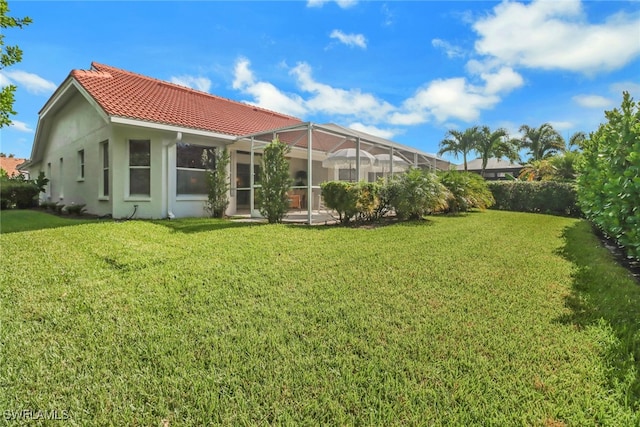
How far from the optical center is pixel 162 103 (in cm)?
1373

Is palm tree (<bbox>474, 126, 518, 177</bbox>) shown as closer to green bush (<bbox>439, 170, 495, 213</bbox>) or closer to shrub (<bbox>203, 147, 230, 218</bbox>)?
green bush (<bbox>439, 170, 495, 213</bbox>)

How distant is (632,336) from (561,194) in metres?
17.0

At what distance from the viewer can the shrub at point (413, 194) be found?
11125 mm

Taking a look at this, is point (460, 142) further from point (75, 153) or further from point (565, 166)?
point (75, 153)

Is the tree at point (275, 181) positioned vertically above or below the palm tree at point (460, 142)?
below

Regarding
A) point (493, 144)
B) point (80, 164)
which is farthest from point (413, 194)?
point (493, 144)

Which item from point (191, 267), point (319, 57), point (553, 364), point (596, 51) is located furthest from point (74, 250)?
point (596, 51)

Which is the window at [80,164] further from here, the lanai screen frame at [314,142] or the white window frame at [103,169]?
the lanai screen frame at [314,142]

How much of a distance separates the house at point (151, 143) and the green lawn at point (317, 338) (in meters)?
6.05

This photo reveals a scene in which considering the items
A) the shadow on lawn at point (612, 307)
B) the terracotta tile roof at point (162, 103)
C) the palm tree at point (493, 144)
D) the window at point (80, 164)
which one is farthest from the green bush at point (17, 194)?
the palm tree at point (493, 144)

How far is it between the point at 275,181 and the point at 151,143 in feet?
17.4

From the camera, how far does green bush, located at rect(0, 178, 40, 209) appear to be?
682 inches

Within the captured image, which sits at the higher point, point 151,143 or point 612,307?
point 151,143

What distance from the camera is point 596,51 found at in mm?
9070
